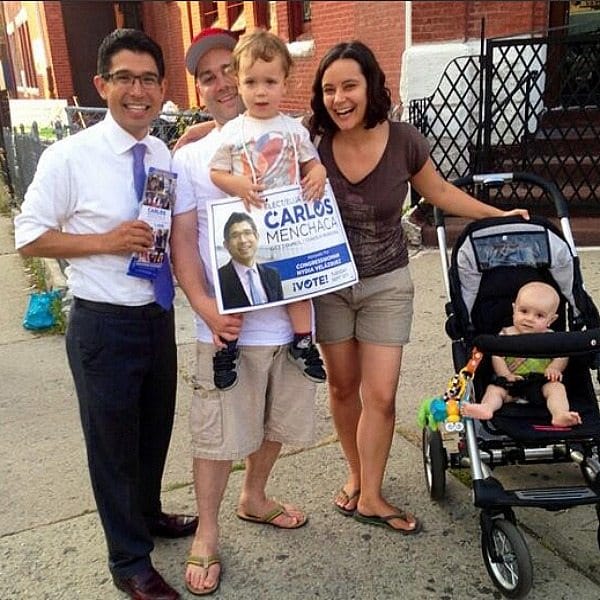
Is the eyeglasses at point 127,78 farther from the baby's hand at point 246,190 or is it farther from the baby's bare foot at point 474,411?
the baby's bare foot at point 474,411

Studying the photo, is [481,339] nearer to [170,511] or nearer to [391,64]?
[170,511]

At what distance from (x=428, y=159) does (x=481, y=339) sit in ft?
2.32

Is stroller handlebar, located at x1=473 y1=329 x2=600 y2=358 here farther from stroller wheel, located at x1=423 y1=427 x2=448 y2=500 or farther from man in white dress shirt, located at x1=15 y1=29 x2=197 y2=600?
man in white dress shirt, located at x1=15 y1=29 x2=197 y2=600

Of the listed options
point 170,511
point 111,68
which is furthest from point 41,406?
point 111,68

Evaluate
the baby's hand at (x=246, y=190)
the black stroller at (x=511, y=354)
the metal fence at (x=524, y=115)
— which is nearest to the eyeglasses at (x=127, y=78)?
the baby's hand at (x=246, y=190)

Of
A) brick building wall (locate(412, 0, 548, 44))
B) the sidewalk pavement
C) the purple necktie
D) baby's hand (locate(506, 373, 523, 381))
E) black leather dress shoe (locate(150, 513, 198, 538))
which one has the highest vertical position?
brick building wall (locate(412, 0, 548, 44))

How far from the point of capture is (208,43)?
2.43m

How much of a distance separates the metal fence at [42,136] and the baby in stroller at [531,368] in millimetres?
4397

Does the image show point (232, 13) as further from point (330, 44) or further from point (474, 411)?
point (474, 411)

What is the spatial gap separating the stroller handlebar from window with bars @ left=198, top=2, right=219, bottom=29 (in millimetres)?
11998

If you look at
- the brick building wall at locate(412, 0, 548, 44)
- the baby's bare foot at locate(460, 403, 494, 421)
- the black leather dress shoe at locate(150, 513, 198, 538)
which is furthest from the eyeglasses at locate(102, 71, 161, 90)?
the brick building wall at locate(412, 0, 548, 44)

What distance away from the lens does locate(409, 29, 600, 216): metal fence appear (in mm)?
6781

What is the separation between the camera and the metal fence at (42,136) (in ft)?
23.9

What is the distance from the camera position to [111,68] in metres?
2.25
